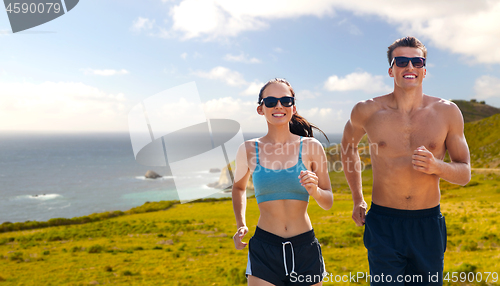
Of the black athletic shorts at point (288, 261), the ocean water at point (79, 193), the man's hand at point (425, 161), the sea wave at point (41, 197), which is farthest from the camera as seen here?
the sea wave at point (41, 197)

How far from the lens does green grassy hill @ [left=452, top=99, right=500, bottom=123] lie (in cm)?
15862

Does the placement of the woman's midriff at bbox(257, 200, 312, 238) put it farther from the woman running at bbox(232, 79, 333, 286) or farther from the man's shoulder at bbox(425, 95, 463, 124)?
the man's shoulder at bbox(425, 95, 463, 124)

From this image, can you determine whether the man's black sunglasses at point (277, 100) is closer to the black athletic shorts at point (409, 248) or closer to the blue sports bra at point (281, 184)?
the blue sports bra at point (281, 184)

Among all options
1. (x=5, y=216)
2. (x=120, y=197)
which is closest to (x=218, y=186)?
(x=120, y=197)

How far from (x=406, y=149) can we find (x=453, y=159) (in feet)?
1.89

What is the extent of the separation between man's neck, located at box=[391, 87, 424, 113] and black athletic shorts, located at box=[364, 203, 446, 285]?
1.46 metres

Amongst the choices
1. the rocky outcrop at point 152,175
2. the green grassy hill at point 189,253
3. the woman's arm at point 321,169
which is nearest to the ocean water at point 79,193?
the rocky outcrop at point 152,175

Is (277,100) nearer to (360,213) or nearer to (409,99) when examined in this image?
(409,99)

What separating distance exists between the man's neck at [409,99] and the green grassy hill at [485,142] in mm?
86504

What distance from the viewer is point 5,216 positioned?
4370 inches

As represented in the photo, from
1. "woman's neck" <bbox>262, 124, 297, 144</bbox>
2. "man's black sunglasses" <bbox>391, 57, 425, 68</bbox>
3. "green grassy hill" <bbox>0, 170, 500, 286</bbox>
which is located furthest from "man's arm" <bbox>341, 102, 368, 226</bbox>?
"green grassy hill" <bbox>0, 170, 500, 286</bbox>

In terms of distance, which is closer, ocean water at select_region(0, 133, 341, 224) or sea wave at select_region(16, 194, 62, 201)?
ocean water at select_region(0, 133, 341, 224)

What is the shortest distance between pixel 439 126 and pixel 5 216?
140653mm

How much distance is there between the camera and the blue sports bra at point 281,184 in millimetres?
4000
